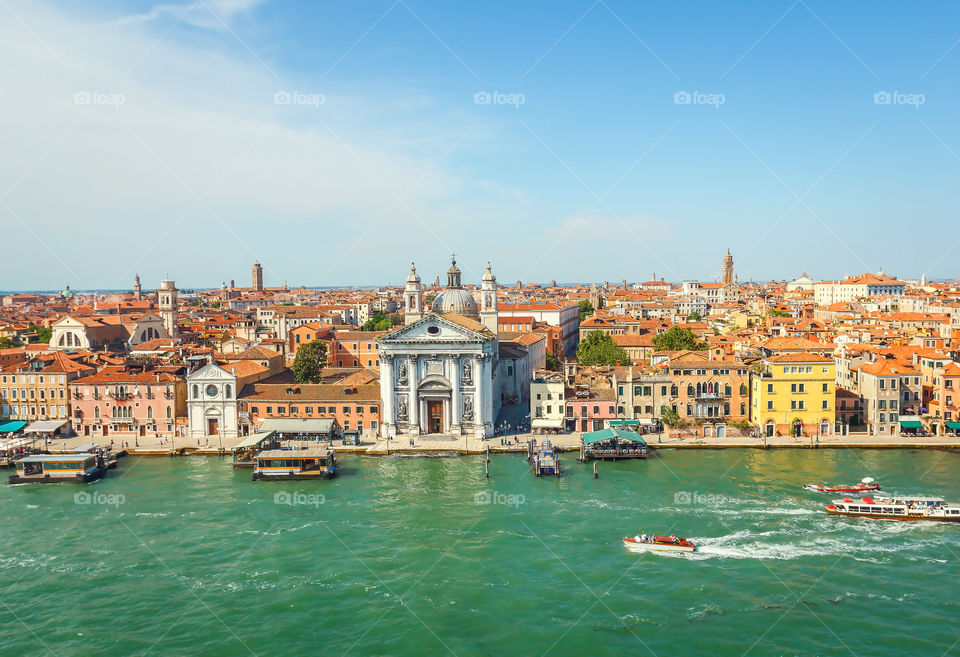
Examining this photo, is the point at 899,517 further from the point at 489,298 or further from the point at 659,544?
the point at 489,298

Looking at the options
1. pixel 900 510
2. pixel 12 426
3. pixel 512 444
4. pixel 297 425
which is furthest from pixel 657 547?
pixel 12 426

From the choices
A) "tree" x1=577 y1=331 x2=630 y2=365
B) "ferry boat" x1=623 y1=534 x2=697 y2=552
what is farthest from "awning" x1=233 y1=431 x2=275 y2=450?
"tree" x1=577 y1=331 x2=630 y2=365

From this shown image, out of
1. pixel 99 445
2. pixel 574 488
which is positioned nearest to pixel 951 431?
pixel 574 488

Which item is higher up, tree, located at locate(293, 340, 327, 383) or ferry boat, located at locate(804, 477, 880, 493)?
tree, located at locate(293, 340, 327, 383)

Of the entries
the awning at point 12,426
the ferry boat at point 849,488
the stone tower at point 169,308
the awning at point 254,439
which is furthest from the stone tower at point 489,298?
the stone tower at point 169,308

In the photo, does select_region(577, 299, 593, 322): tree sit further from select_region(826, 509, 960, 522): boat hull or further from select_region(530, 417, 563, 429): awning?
select_region(826, 509, 960, 522): boat hull

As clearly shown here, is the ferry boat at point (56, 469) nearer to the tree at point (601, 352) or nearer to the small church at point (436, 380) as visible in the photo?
the small church at point (436, 380)

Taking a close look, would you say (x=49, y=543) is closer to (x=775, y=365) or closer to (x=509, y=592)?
(x=509, y=592)
